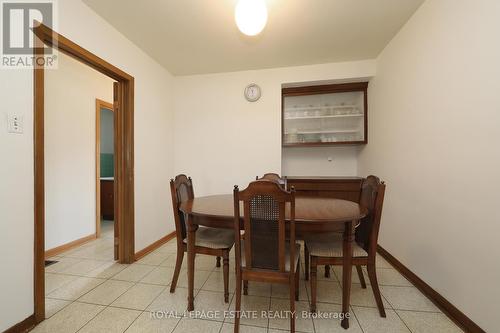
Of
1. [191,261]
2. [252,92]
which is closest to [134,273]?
[191,261]

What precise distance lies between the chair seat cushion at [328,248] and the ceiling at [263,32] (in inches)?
79.8

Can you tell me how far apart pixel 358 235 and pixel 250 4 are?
202 centimetres

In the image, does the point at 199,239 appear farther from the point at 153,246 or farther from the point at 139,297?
the point at 153,246

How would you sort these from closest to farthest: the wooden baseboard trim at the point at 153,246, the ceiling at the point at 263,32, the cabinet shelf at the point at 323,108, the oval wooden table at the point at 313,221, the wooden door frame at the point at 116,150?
the oval wooden table at the point at 313,221 < the wooden door frame at the point at 116,150 < the ceiling at the point at 263,32 < the wooden baseboard trim at the point at 153,246 < the cabinet shelf at the point at 323,108

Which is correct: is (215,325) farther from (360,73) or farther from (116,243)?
(360,73)

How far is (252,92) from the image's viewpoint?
Answer: 3.19m

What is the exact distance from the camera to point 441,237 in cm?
165

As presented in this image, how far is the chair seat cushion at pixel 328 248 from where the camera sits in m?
1.52

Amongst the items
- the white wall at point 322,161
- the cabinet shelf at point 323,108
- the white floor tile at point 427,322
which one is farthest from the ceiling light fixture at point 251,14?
the white floor tile at point 427,322

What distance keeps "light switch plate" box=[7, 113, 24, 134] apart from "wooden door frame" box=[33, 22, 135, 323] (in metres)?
0.07

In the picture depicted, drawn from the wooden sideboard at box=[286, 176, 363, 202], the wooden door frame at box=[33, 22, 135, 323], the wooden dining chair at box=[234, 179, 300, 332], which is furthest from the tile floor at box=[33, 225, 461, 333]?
the wooden sideboard at box=[286, 176, 363, 202]

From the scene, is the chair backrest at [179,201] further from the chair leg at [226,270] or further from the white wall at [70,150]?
the white wall at [70,150]

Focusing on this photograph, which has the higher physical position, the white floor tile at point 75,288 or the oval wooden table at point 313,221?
the oval wooden table at point 313,221

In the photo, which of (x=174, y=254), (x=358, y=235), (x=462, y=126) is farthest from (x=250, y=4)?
(x=174, y=254)
